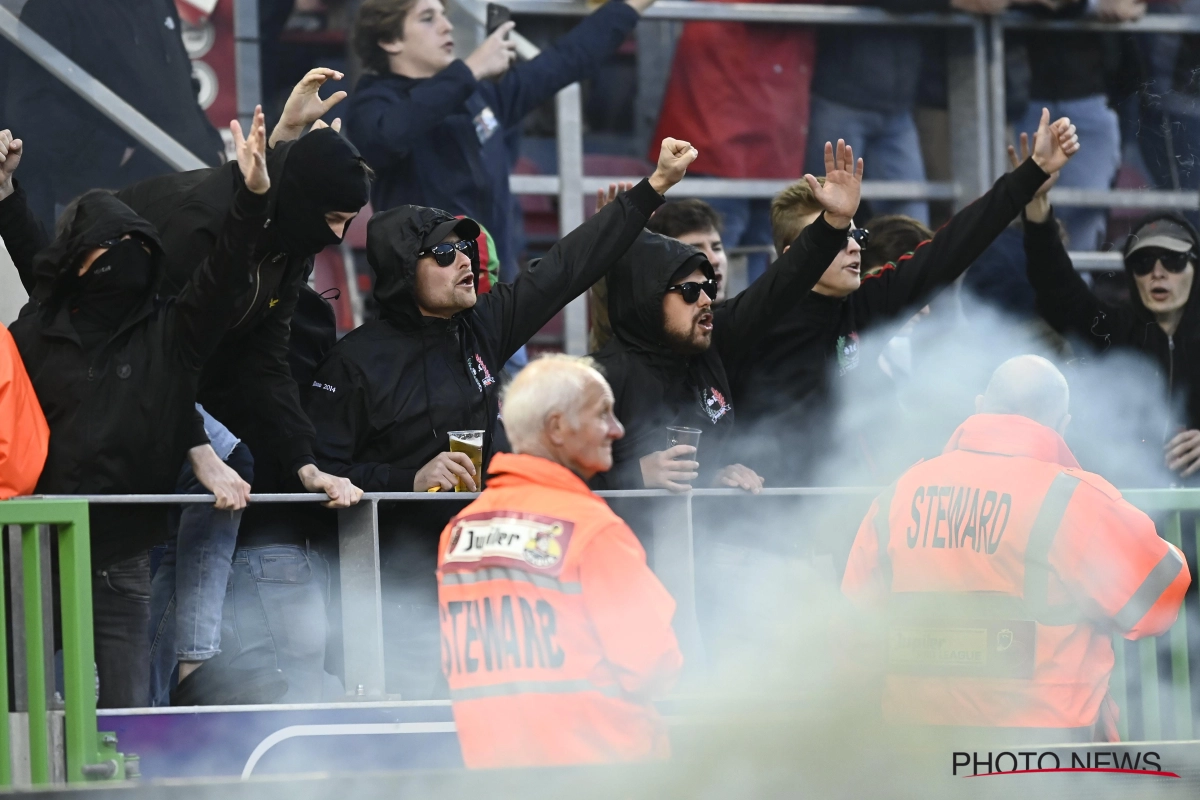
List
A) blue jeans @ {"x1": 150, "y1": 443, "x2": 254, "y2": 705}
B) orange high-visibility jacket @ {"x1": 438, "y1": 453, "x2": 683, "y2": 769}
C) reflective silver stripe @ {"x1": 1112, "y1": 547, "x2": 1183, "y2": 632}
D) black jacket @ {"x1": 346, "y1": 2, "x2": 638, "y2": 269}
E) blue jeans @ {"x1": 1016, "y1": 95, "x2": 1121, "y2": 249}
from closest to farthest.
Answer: orange high-visibility jacket @ {"x1": 438, "y1": 453, "x2": 683, "y2": 769}
reflective silver stripe @ {"x1": 1112, "y1": 547, "x2": 1183, "y2": 632}
blue jeans @ {"x1": 150, "y1": 443, "x2": 254, "y2": 705}
black jacket @ {"x1": 346, "y1": 2, "x2": 638, "y2": 269}
blue jeans @ {"x1": 1016, "y1": 95, "x2": 1121, "y2": 249}

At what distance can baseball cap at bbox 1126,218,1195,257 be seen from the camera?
21.4ft

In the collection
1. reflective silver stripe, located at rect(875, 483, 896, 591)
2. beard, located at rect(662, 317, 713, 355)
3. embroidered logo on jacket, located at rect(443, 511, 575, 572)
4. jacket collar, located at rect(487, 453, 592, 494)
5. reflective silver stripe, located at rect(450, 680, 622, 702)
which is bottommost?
reflective silver stripe, located at rect(450, 680, 622, 702)

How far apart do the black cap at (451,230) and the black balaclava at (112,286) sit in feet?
2.97

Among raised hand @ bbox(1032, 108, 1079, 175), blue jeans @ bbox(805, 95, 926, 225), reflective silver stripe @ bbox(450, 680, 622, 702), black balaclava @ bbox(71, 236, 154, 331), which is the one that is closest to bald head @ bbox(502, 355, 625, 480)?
reflective silver stripe @ bbox(450, 680, 622, 702)

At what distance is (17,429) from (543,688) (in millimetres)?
1766

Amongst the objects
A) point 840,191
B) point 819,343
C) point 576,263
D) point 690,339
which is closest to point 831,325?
point 819,343

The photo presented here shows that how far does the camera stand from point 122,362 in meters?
4.70

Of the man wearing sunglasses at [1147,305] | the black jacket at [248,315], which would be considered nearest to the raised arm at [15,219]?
the black jacket at [248,315]

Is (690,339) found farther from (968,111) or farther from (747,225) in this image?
(968,111)

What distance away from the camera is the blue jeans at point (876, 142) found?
25.2 ft

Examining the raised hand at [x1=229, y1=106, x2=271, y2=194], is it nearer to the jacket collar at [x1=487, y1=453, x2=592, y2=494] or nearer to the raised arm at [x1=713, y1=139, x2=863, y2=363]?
the jacket collar at [x1=487, y1=453, x2=592, y2=494]

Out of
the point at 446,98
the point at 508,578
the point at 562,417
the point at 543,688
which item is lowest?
the point at 543,688

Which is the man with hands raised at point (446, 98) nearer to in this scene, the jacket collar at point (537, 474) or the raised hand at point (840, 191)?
the raised hand at point (840, 191)

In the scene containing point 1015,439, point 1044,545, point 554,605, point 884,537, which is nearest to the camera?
point 554,605
